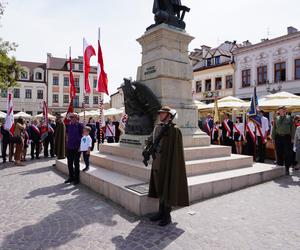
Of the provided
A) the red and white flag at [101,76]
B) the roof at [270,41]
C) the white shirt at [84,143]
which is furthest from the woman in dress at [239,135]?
the roof at [270,41]

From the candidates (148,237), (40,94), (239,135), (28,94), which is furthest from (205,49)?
(148,237)

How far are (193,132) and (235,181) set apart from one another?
2216mm

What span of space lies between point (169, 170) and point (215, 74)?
32.8m

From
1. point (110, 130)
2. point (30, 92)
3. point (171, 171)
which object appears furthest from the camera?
point (30, 92)

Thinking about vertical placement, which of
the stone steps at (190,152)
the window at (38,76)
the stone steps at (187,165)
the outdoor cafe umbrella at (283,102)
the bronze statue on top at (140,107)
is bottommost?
the stone steps at (187,165)

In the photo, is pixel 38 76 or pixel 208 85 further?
pixel 38 76

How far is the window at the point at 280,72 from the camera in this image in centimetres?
2736

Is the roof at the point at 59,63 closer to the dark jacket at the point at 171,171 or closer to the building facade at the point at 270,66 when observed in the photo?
the building facade at the point at 270,66

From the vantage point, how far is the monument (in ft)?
18.3

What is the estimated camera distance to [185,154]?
648 cm

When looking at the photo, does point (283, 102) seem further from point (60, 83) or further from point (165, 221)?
Result: point (60, 83)

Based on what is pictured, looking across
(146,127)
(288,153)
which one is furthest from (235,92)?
(146,127)

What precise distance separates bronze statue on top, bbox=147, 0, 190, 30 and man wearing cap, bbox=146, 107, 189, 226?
512cm

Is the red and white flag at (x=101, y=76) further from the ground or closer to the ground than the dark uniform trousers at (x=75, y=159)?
further from the ground
